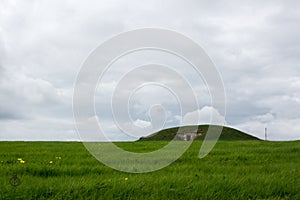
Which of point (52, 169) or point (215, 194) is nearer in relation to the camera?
point (215, 194)

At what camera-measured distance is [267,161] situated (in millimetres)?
14000

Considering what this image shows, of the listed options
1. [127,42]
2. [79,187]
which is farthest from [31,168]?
[127,42]

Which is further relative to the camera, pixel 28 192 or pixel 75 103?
pixel 75 103

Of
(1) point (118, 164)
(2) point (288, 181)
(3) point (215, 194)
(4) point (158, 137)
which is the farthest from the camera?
(4) point (158, 137)

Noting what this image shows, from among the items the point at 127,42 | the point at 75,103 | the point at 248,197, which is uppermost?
the point at 127,42

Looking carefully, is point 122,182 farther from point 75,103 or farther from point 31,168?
point 31,168

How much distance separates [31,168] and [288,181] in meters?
6.23

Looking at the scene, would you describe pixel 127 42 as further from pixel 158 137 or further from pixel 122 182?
pixel 158 137

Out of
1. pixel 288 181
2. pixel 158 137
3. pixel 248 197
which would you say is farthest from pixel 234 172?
pixel 158 137

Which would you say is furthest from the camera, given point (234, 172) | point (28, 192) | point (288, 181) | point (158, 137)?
point (158, 137)

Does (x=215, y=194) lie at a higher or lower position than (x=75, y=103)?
lower

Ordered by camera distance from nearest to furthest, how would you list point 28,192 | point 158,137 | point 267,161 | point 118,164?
point 28,192 → point 118,164 → point 267,161 → point 158,137

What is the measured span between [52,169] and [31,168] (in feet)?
1.85

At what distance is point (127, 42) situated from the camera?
35.8 ft
